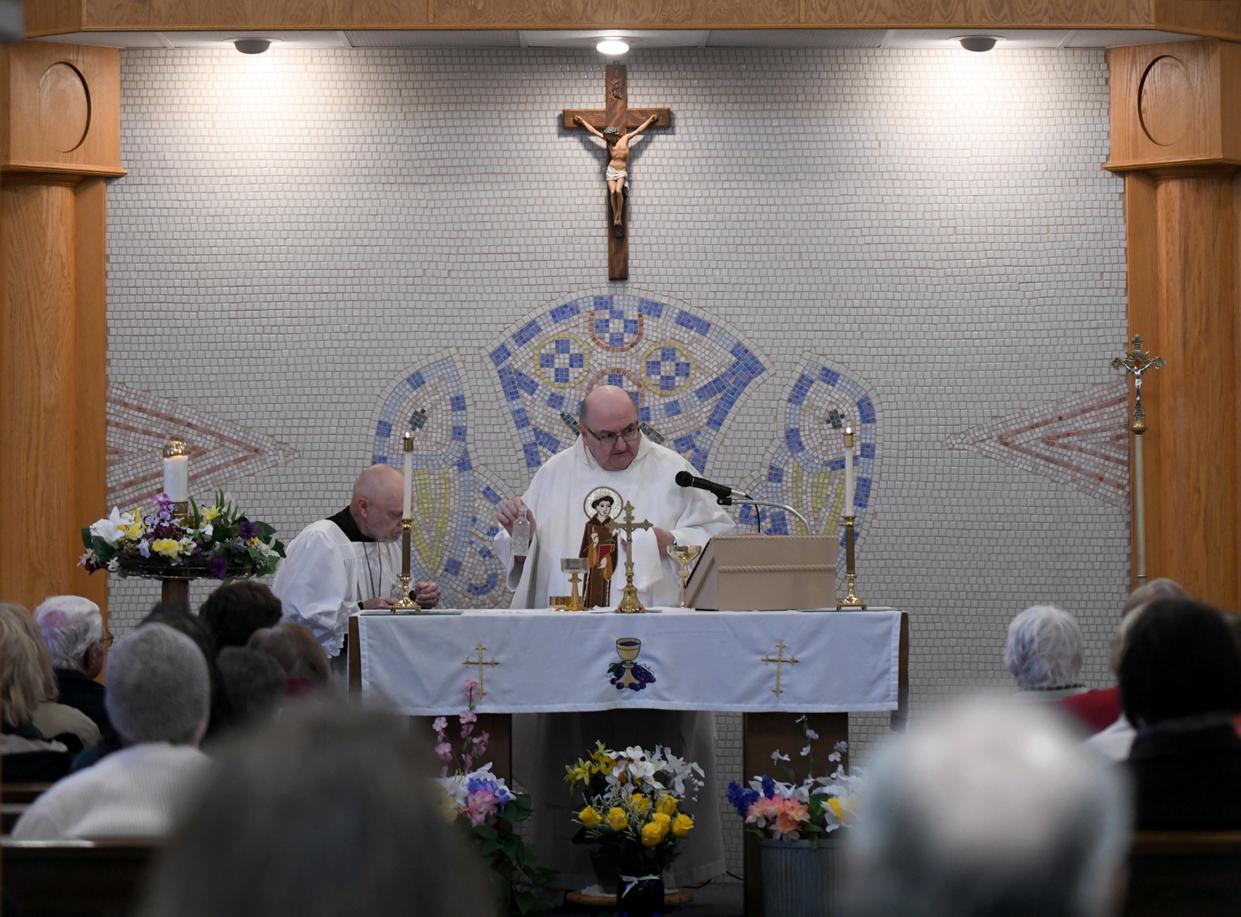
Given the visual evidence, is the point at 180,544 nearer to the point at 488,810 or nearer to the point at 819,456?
the point at 488,810

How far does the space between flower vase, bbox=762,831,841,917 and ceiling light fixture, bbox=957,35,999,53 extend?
13.6 ft

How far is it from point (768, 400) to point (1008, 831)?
7102 millimetres

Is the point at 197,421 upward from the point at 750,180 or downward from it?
downward

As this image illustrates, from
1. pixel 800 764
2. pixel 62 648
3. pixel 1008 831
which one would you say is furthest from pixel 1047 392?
pixel 1008 831

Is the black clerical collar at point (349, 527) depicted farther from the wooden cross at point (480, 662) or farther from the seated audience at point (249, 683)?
the seated audience at point (249, 683)

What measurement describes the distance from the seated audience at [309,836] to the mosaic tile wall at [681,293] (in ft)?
23.0

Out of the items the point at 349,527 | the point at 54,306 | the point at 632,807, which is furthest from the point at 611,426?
the point at 54,306

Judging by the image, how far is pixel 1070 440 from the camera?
8609 millimetres

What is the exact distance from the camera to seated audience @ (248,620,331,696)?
478cm


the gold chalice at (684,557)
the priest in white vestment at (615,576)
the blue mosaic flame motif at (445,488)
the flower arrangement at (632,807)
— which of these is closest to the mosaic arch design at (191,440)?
the blue mosaic flame motif at (445,488)

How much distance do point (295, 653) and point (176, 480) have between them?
162 centimetres

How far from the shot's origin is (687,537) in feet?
24.2

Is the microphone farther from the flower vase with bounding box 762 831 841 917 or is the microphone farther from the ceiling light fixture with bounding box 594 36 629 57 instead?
the ceiling light fixture with bounding box 594 36 629 57

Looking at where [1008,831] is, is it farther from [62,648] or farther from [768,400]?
[768,400]
